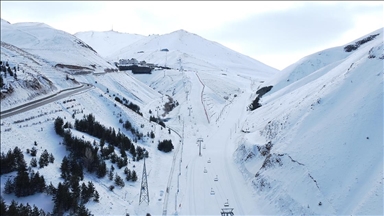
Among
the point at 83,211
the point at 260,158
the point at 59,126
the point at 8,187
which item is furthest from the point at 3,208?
the point at 260,158

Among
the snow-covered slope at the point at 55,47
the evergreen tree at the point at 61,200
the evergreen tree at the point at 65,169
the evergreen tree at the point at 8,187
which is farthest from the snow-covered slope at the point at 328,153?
the snow-covered slope at the point at 55,47

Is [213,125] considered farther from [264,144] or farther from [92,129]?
[92,129]

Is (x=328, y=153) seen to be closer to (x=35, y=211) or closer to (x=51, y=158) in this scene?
(x=35, y=211)

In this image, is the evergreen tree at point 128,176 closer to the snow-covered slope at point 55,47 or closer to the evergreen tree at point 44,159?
the evergreen tree at point 44,159

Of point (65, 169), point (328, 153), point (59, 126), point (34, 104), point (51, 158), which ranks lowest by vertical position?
point (65, 169)

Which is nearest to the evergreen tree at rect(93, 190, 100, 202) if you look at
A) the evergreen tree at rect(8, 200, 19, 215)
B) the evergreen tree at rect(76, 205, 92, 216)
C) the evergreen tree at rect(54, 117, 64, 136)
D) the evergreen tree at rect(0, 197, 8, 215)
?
the evergreen tree at rect(76, 205, 92, 216)

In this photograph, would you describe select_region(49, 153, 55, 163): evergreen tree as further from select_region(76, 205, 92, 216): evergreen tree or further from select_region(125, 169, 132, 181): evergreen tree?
select_region(125, 169, 132, 181): evergreen tree
